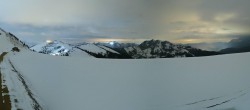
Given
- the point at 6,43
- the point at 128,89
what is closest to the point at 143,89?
the point at 128,89

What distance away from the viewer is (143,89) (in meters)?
15.0

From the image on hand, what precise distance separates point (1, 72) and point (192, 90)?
8711mm

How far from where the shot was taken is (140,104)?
12.5 meters

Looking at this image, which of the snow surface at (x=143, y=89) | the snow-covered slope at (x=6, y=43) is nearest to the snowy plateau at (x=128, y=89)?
the snow surface at (x=143, y=89)

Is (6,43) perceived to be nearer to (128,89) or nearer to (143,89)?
(128,89)

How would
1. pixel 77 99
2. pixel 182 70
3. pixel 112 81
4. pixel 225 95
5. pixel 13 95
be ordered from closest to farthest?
pixel 13 95 < pixel 77 99 < pixel 225 95 < pixel 112 81 < pixel 182 70

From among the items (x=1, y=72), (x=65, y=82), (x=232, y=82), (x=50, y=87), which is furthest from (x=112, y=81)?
(x=232, y=82)

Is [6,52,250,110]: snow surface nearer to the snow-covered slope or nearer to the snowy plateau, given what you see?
the snowy plateau

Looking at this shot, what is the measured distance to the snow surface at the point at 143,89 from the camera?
12.0m

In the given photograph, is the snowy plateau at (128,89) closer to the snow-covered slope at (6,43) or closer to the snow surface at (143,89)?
the snow surface at (143,89)

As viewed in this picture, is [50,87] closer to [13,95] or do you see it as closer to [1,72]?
[1,72]

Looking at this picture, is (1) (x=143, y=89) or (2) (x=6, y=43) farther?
(2) (x=6, y=43)

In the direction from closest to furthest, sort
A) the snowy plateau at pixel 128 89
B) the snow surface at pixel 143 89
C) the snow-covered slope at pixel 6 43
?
the snowy plateau at pixel 128 89
the snow surface at pixel 143 89
the snow-covered slope at pixel 6 43

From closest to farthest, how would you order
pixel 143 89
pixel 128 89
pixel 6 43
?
pixel 128 89 < pixel 143 89 < pixel 6 43
